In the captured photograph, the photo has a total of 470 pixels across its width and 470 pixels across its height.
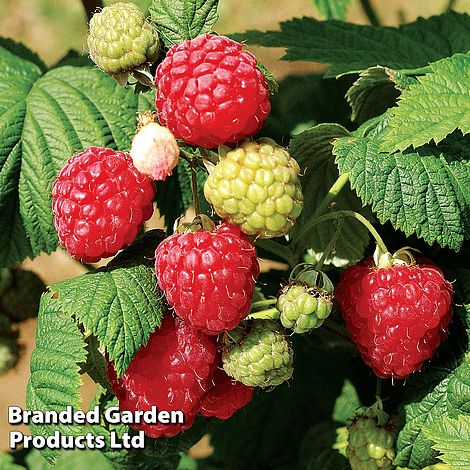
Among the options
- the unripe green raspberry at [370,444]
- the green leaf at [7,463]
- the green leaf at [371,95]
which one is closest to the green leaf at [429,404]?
the unripe green raspberry at [370,444]

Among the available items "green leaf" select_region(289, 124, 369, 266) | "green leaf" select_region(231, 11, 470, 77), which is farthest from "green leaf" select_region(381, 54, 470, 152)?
"green leaf" select_region(231, 11, 470, 77)

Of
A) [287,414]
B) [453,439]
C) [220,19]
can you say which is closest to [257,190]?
[453,439]

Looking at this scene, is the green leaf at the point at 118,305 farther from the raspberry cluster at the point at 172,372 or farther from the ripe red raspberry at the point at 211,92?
the ripe red raspberry at the point at 211,92

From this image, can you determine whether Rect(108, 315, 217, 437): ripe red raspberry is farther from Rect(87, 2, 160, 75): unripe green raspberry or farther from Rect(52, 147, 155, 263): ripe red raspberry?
Rect(87, 2, 160, 75): unripe green raspberry

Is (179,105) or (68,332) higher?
(179,105)

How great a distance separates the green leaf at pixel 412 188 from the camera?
1314 millimetres

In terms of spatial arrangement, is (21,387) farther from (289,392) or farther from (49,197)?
(49,197)

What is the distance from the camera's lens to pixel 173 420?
1324mm

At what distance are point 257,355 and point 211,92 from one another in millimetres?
359

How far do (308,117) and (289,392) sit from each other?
61 cm

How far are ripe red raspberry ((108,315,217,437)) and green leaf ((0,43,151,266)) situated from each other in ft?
1.40

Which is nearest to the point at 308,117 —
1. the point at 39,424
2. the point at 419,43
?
the point at 419,43

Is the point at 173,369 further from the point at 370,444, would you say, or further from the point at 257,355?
the point at 370,444

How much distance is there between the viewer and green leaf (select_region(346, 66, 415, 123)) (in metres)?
1.48
